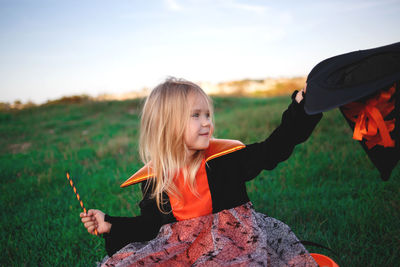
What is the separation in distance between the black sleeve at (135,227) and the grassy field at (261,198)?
31.7 inches

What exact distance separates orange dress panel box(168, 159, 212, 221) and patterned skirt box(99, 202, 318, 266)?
0.19ft

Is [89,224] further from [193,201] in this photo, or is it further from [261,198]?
[261,198]

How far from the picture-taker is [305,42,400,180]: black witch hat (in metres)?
1.26

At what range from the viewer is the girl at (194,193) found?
166 centimetres

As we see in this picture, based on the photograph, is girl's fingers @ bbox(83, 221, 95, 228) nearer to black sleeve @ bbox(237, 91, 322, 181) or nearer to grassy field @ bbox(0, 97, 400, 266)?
grassy field @ bbox(0, 97, 400, 266)

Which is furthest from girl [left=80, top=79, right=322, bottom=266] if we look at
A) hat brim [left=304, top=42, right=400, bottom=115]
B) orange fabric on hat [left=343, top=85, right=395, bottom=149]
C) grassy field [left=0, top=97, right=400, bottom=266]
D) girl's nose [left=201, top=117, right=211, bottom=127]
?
grassy field [left=0, top=97, right=400, bottom=266]

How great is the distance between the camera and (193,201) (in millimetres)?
1835

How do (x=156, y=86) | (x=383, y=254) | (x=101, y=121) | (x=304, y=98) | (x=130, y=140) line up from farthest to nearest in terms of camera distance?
(x=101, y=121) → (x=130, y=140) → (x=383, y=254) → (x=156, y=86) → (x=304, y=98)

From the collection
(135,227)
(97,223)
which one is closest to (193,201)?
(135,227)

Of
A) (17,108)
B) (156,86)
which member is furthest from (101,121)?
(156,86)

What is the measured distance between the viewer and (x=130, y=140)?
7.28 metres

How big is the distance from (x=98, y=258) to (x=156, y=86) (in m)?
1.82

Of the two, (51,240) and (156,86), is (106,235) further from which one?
(51,240)

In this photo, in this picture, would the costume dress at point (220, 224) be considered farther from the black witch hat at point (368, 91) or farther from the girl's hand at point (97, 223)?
the black witch hat at point (368, 91)
